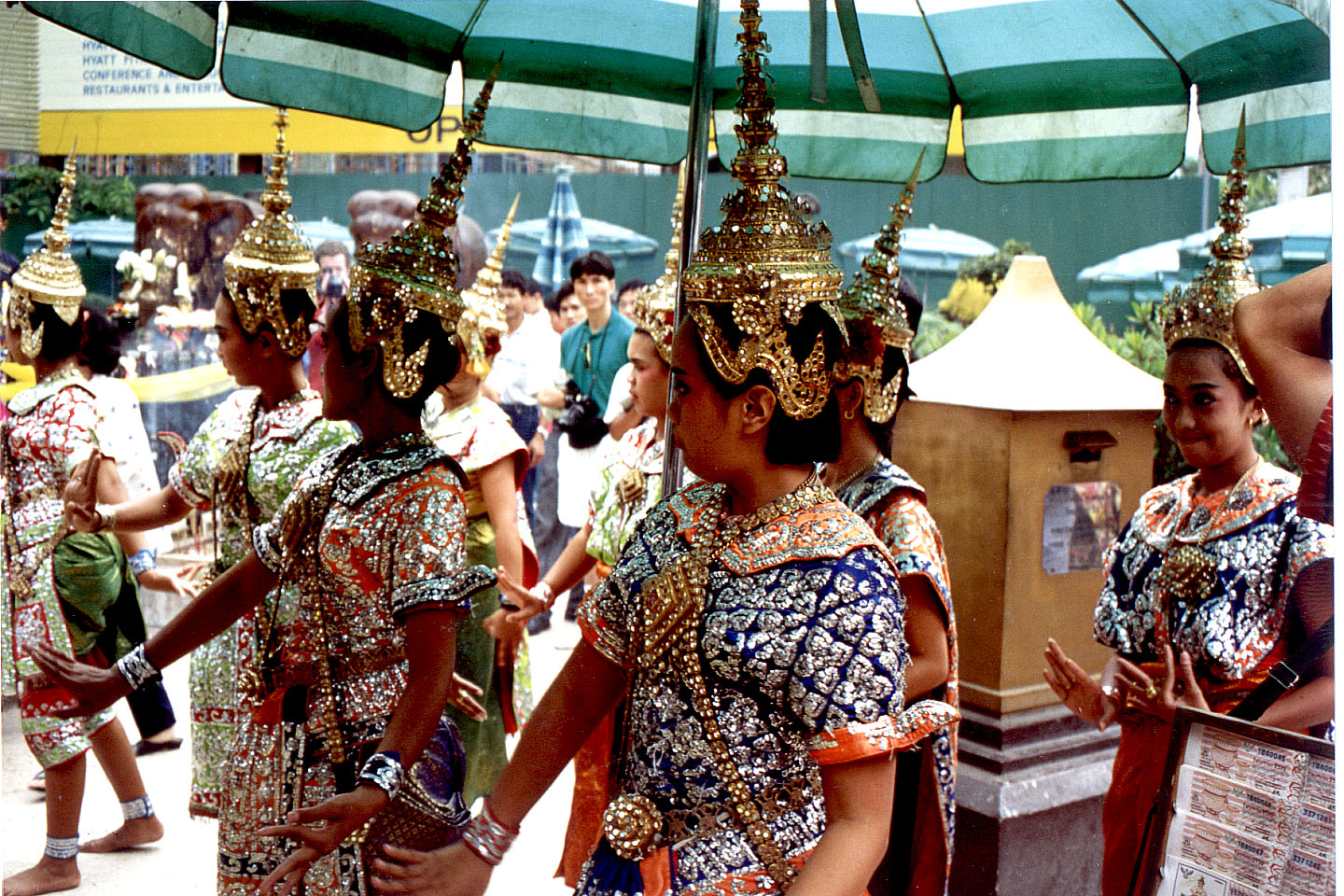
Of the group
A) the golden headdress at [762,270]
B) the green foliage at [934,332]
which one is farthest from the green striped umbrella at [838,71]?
the green foliage at [934,332]

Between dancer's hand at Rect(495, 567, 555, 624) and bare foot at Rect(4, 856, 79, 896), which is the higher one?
dancer's hand at Rect(495, 567, 555, 624)

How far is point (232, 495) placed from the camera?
3061 millimetres

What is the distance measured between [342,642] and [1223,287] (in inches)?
80.6

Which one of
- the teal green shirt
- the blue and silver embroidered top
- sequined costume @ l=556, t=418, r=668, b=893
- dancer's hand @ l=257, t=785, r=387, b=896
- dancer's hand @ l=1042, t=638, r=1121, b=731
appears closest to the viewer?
dancer's hand @ l=257, t=785, r=387, b=896

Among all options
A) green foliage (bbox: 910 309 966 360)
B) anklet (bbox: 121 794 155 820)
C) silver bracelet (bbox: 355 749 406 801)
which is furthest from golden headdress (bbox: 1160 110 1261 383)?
green foliage (bbox: 910 309 966 360)

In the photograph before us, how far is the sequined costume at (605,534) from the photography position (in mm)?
3346

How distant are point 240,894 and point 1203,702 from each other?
192cm

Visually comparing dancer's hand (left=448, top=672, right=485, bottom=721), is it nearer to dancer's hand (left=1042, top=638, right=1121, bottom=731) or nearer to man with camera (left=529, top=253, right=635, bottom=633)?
dancer's hand (left=1042, top=638, right=1121, bottom=731)

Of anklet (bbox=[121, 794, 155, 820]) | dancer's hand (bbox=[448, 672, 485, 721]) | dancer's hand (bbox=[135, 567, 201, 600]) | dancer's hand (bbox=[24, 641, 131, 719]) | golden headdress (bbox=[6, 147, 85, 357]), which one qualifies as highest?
golden headdress (bbox=[6, 147, 85, 357])

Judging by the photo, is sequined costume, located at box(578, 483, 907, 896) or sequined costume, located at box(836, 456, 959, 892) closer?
sequined costume, located at box(578, 483, 907, 896)

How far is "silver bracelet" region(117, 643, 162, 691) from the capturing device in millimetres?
2369

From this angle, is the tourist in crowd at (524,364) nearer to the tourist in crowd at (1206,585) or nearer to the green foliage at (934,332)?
the green foliage at (934,332)

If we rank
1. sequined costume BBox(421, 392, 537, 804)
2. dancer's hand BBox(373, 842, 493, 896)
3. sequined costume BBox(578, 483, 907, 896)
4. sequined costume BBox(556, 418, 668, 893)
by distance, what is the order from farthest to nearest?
sequined costume BBox(421, 392, 537, 804) < sequined costume BBox(556, 418, 668, 893) < dancer's hand BBox(373, 842, 493, 896) < sequined costume BBox(578, 483, 907, 896)

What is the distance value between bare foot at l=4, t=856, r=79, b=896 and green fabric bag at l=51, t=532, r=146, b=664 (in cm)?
73
